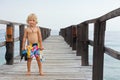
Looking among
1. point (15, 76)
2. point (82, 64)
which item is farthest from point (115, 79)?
point (15, 76)

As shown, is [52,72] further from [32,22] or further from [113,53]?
[113,53]

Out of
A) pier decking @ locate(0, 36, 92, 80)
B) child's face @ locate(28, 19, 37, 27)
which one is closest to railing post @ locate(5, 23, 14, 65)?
pier decking @ locate(0, 36, 92, 80)

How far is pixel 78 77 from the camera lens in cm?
712

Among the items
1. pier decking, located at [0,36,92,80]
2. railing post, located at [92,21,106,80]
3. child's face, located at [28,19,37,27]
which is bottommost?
pier decking, located at [0,36,92,80]

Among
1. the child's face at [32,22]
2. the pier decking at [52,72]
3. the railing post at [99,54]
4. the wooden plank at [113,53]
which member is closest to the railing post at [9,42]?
Answer: the pier decking at [52,72]

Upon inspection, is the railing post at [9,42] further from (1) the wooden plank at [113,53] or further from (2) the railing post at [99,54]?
(1) the wooden plank at [113,53]

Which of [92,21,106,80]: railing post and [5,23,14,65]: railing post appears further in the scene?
[5,23,14,65]: railing post

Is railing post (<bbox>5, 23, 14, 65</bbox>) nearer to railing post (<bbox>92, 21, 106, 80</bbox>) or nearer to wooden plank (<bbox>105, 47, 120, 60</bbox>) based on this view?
railing post (<bbox>92, 21, 106, 80</bbox>)

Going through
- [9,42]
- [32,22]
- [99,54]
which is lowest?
[99,54]

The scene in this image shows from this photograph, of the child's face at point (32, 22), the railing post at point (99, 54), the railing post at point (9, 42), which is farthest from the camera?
the railing post at point (9, 42)

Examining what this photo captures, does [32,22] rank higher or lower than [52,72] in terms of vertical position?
higher

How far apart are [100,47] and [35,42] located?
65.7 inches

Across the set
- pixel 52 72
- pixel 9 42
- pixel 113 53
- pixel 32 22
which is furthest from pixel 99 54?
pixel 9 42

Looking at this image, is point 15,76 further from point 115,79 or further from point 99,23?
point 115,79
